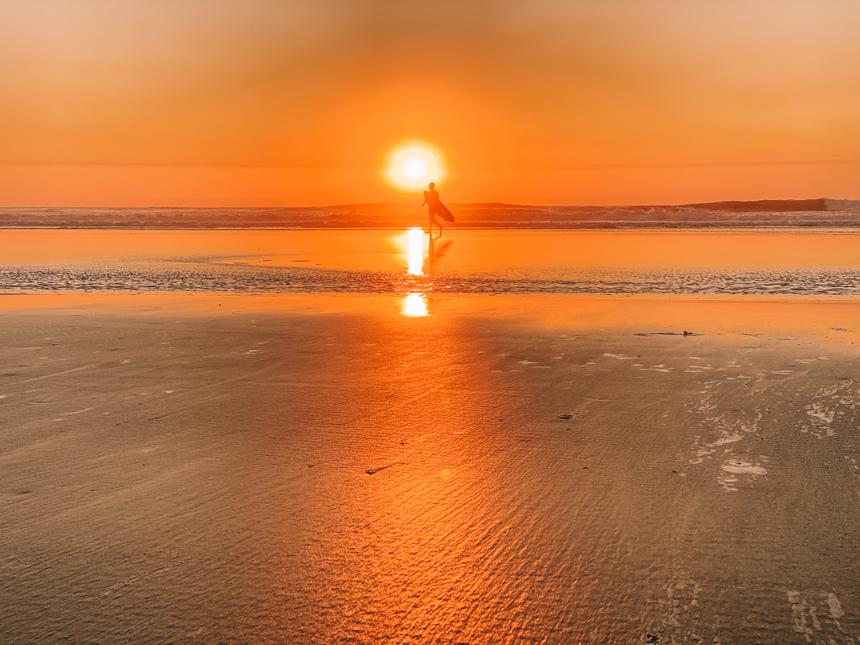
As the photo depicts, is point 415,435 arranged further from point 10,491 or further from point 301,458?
point 10,491

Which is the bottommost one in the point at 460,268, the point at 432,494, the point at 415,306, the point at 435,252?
the point at 432,494

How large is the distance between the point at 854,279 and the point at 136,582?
1378 centimetres

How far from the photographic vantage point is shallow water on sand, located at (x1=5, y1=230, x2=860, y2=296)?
1335cm

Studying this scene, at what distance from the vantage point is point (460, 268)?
1673cm

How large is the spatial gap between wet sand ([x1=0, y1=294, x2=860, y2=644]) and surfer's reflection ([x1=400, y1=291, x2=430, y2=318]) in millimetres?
2625

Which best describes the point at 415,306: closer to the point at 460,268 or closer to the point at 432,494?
the point at 460,268

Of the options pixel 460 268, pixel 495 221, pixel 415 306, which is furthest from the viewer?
pixel 495 221

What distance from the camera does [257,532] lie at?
323cm

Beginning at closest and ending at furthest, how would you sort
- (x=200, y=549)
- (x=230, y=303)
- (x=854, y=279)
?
1. (x=200, y=549)
2. (x=230, y=303)
3. (x=854, y=279)

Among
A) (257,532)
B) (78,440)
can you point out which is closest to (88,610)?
(257,532)

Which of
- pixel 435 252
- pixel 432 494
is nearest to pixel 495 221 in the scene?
pixel 435 252

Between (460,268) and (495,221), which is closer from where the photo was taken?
(460,268)

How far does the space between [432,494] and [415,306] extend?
734 cm

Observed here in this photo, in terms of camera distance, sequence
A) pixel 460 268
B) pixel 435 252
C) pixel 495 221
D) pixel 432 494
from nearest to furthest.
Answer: pixel 432 494
pixel 460 268
pixel 435 252
pixel 495 221
